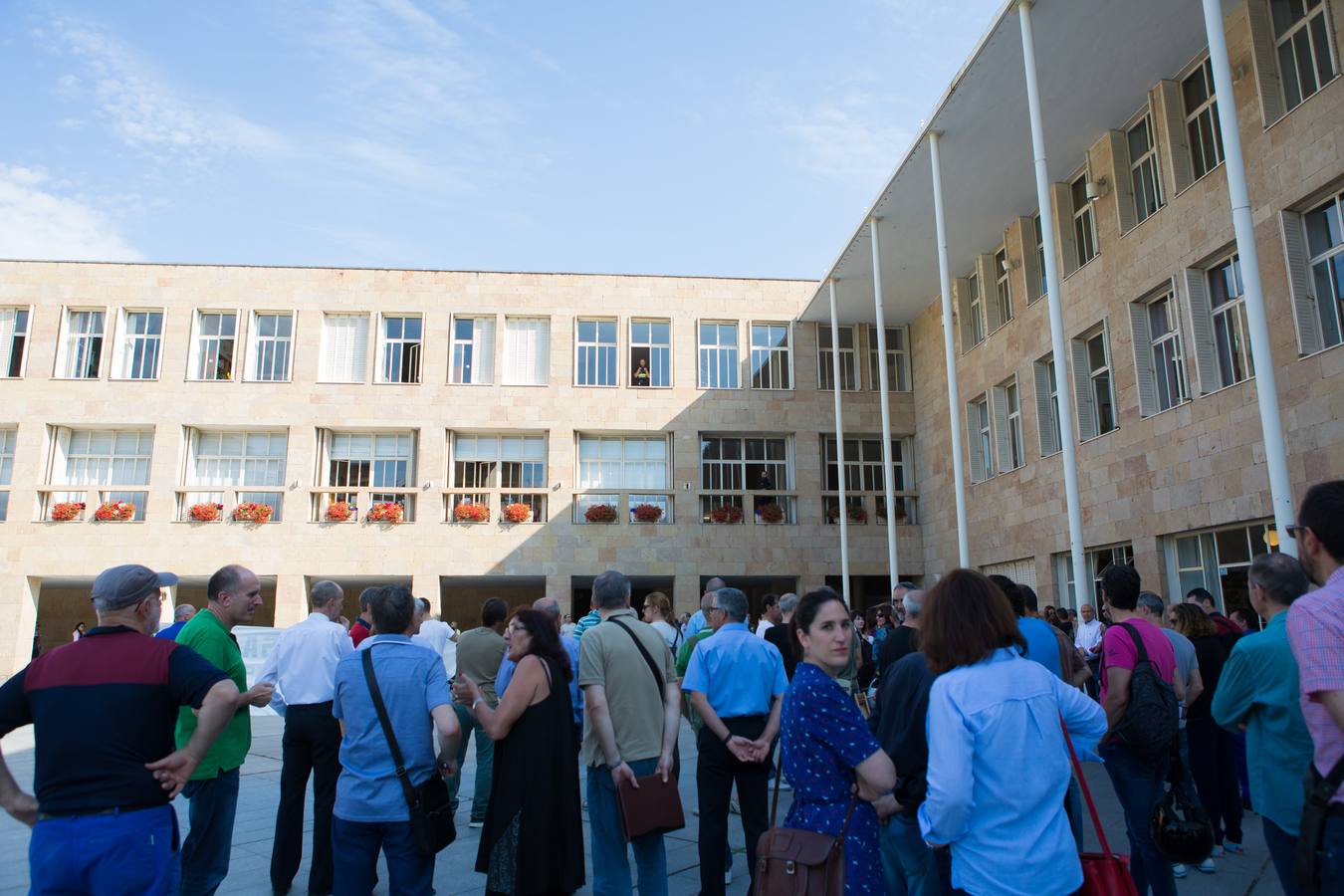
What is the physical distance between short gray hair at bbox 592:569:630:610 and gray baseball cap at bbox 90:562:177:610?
7.46 feet

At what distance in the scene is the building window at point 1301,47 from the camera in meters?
11.4

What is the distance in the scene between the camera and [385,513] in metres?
22.9

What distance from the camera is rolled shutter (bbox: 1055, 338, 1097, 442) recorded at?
Result: 1655 cm

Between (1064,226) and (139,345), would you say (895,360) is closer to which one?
(1064,226)

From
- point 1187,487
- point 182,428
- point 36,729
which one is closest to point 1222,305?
point 1187,487

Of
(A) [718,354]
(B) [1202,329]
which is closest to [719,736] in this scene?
(B) [1202,329]

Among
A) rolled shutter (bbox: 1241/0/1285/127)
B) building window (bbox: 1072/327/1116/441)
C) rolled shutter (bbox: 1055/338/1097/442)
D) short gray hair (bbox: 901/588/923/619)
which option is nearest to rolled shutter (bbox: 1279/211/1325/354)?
rolled shutter (bbox: 1241/0/1285/127)

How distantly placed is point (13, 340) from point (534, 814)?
85.1ft

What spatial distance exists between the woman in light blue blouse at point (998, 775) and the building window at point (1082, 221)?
15.9m

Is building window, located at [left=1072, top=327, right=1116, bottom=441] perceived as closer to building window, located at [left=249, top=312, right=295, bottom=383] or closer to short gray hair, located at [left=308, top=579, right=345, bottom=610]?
short gray hair, located at [left=308, top=579, right=345, bottom=610]

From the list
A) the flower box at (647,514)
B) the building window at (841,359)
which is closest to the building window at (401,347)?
the flower box at (647,514)

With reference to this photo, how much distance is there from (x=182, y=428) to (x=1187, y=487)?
22.5m

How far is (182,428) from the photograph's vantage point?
23.3 meters

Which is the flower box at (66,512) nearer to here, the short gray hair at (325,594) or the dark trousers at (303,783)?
the short gray hair at (325,594)
